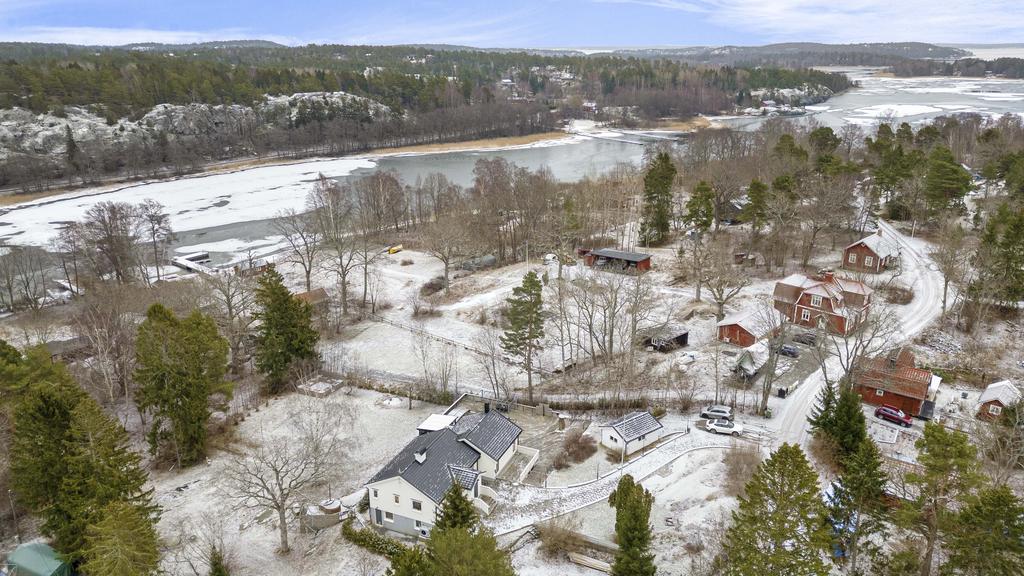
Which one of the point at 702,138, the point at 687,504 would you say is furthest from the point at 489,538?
the point at 702,138

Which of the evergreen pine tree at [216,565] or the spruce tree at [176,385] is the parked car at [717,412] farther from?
the spruce tree at [176,385]

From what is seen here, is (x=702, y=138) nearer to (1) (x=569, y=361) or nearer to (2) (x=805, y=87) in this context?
(1) (x=569, y=361)

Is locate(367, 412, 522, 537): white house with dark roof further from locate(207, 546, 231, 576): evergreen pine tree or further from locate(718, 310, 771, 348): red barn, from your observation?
locate(718, 310, 771, 348): red barn

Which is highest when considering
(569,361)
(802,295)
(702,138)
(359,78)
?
(359,78)

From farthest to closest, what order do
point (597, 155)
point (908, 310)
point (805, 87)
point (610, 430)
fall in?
point (805, 87) < point (597, 155) < point (908, 310) < point (610, 430)

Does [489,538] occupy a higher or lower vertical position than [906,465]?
higher

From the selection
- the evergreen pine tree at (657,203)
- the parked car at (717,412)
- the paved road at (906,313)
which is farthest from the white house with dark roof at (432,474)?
the evergreen pine tree at (657,203)

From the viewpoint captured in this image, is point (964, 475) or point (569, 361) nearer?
point (964, 475)

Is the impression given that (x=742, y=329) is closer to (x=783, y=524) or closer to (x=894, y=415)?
(x=894, y=415)

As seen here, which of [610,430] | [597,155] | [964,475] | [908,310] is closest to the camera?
[964,475]
